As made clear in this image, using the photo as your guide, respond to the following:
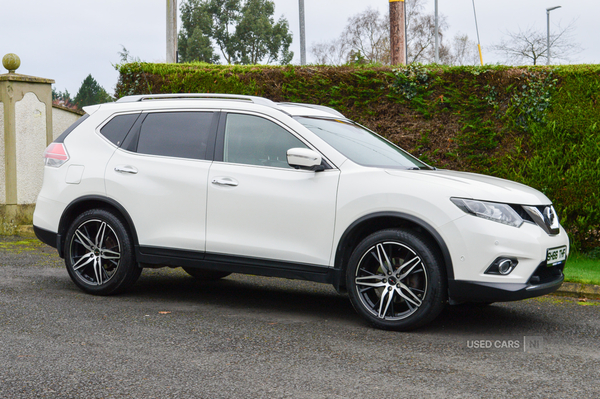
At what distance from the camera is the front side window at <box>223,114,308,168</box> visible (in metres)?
5.79

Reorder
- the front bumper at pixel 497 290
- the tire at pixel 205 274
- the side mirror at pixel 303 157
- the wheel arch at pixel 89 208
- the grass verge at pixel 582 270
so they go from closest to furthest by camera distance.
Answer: the front bumper at pixel 497 290, the side mirror at pixel 303 157, the wheel arch at pixel 89 208, the grass verge at pixel 582 270, the tire at pixel 205 274

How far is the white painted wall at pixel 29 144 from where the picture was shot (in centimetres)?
1147

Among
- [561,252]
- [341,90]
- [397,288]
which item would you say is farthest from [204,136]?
[341,90]

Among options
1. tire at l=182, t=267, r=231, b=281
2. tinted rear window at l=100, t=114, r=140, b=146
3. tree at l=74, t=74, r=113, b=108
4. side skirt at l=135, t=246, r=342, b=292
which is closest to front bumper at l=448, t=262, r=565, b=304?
side skirt at l=135, t=246, r=342, b=292

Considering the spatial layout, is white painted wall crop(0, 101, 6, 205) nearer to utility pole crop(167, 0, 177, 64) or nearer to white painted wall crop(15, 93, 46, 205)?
white painted wall crop(15, 93, 46, 205)

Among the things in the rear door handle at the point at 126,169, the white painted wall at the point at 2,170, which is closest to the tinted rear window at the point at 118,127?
the rear door handle at the point at 126,169

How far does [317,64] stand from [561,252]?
5645 millimetres

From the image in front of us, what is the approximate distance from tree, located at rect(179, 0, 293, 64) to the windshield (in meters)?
55.7

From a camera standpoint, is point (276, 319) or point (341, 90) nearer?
point (276, 319)

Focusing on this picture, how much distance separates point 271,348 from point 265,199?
1392mm

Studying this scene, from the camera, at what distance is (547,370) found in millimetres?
4293

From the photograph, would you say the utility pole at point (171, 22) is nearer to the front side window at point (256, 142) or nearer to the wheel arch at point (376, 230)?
the front side window at point (256, 142)

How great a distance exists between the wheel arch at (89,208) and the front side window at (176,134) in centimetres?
60

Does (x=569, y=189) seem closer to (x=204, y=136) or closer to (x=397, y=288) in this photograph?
(x=397, y=288)
